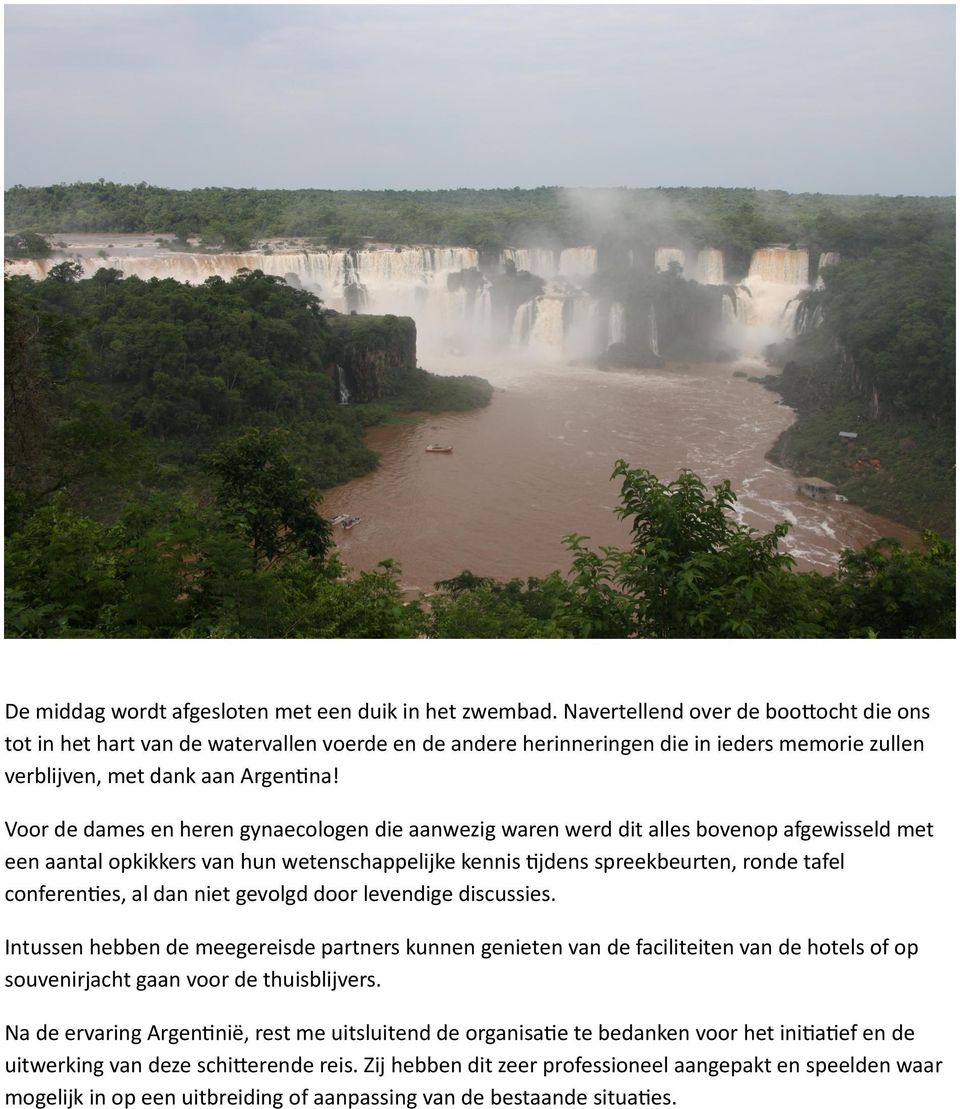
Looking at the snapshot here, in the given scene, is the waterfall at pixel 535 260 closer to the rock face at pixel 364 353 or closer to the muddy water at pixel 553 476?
the muddy water at pixel 553 476

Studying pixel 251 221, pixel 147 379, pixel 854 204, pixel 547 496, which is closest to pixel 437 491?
pixel 547 496

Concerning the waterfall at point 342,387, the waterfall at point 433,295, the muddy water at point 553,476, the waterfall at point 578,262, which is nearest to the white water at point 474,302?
the waterfall at point 433,295

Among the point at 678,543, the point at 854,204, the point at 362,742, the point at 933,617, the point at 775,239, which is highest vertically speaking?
the point at 854,204

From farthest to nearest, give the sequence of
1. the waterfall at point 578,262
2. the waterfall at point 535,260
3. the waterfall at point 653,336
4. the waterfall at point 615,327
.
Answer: the waterfall at point 578,262, the waterfall at point 535,260, the waterfall at point 615,327, the waterfall at point 653,336

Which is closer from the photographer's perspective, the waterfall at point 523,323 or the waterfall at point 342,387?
the waterfall at point 342,387

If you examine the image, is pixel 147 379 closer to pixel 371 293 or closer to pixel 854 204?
pixel 371 293

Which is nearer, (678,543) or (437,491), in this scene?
(678,543)

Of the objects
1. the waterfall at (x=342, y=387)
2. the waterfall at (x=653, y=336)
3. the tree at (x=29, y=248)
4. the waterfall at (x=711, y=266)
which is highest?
the waterfall at (x=711, y=266)
